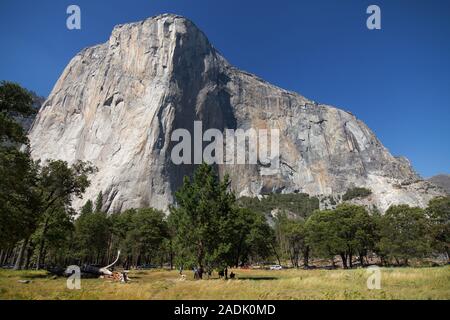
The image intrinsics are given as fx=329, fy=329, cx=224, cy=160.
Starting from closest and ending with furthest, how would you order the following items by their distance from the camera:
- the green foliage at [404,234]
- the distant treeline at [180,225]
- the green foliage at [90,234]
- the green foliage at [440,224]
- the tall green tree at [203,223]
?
the distant treeline at [180,225]
the tall green tree at [203,223]
the green foliage at [440,224]
the green foliage at [404,234]
the green foliage at [90,234]

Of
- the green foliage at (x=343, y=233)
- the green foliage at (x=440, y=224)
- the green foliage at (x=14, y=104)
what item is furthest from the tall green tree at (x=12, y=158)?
the green foliage at (x=440, y=224)

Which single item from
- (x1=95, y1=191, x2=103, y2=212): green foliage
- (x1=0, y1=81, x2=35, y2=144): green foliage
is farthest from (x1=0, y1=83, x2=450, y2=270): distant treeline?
(x1=95, y1=191, x2=103, y2=212): green foliage

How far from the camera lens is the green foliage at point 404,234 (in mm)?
58156

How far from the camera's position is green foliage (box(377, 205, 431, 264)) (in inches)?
2290

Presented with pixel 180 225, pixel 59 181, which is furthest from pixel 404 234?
pixel 59 181

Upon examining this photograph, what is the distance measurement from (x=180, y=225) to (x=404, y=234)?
47.7 m

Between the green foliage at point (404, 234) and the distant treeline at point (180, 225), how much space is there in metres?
0.16

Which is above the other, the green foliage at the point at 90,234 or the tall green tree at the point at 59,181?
the tall green tree at the point at 59,181

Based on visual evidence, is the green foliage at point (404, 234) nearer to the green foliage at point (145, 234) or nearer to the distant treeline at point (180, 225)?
the distant treeline at point (180, 225)

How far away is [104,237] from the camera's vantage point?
236 feet

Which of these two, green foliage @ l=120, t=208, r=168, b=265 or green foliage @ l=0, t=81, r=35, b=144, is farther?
green foliage @ l=120, t=208, r=168, b=265

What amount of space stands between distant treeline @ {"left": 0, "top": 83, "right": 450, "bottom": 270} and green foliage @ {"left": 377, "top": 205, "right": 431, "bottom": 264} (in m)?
0.16

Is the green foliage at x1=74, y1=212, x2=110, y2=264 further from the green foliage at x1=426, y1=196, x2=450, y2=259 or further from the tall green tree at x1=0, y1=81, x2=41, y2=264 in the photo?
the green foliage at x1=426, y1=196, x2=450, y2=259
